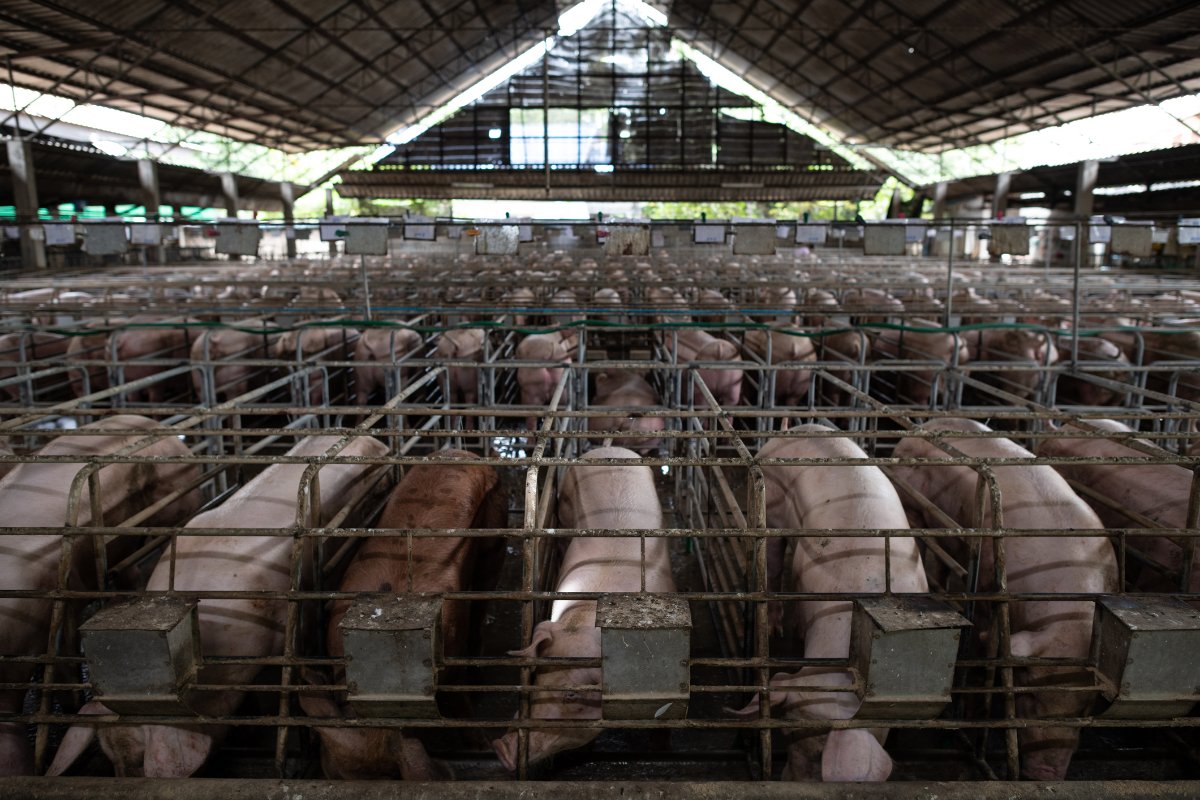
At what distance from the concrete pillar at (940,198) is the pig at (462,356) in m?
27.1

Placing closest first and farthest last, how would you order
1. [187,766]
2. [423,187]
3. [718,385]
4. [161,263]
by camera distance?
[187,766]
[718,385]
[161,263]
[423,187]

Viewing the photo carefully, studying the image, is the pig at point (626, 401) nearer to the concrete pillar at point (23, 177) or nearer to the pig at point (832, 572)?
the pig at point (832, 572)

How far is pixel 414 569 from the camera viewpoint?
12.4 ft

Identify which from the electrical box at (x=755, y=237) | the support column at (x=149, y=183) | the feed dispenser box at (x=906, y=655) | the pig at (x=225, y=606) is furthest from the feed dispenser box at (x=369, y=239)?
the support column at (x=149, y=183)

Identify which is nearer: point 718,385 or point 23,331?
point 23,331

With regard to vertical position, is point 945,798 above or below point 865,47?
below

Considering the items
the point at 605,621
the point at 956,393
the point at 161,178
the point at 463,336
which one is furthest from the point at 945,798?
the point at 161,178

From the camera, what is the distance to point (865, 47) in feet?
71.4

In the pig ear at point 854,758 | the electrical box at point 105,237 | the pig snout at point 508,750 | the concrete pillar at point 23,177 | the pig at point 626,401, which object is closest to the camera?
the pig ear at point 854,758

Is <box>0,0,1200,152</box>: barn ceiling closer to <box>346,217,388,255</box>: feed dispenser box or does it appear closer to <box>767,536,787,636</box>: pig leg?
<box>346,217,388,255</box>: feed dispenser box

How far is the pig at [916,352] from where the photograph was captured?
350 inches

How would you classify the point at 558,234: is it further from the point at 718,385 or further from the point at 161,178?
the point at 718,385

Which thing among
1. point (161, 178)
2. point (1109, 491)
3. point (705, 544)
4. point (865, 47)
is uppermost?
point (865, 47)

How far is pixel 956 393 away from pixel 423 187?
2970cm
